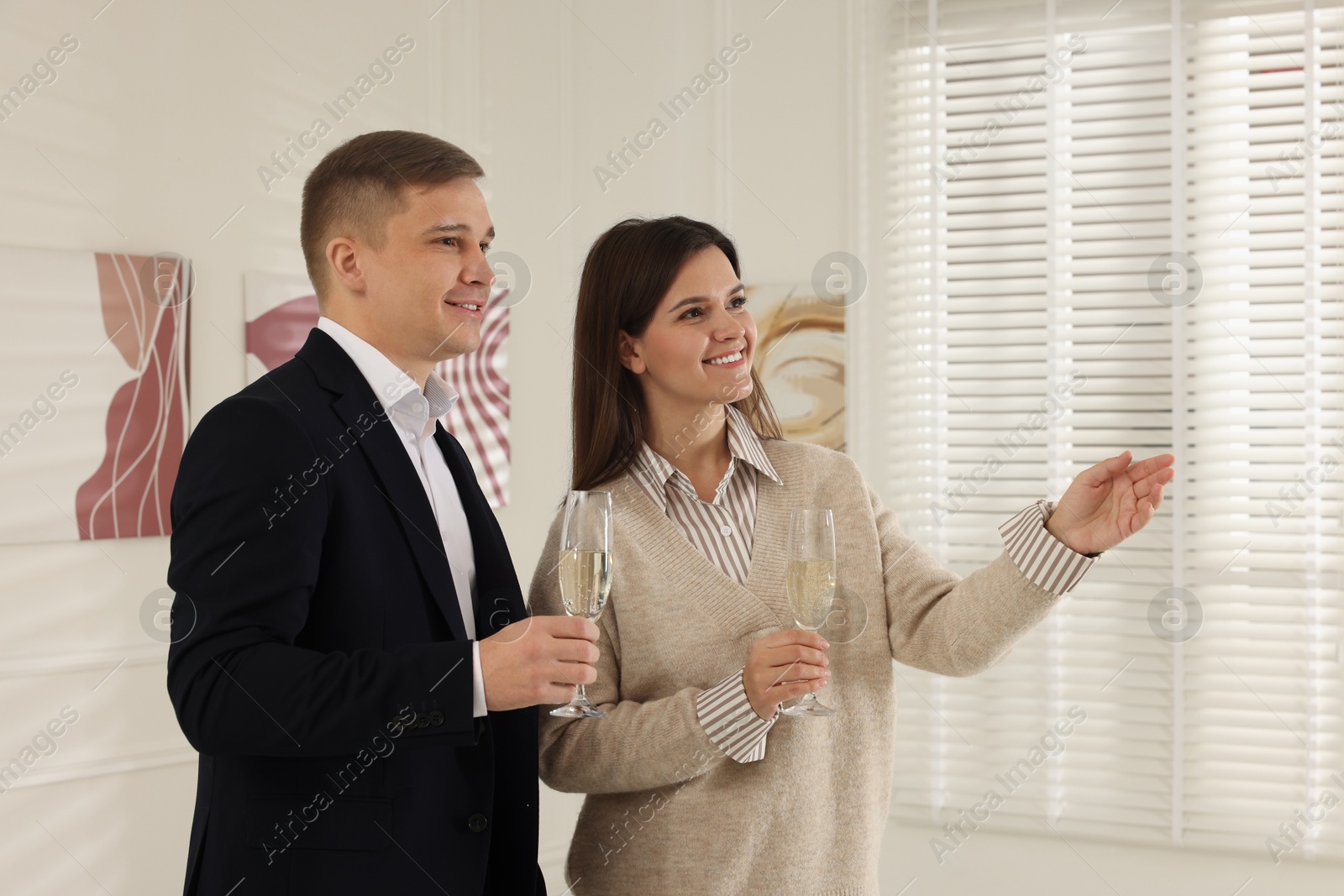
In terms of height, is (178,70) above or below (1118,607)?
above

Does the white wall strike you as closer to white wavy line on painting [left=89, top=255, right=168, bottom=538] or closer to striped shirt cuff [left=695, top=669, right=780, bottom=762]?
white wavy line on painting [left=89, top=255, right=168, bottom=538]

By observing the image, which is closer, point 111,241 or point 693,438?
point 693,438

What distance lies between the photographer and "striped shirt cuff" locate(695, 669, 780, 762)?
164cm

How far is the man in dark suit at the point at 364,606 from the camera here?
4.43 feet

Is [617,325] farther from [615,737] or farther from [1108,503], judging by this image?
[1108,503]

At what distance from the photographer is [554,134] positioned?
14.1 ft

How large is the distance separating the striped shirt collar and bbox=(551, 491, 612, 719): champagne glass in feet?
Answer: 1.27

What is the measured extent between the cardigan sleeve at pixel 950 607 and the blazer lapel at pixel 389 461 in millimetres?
784

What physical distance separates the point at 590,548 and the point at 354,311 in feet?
1.84

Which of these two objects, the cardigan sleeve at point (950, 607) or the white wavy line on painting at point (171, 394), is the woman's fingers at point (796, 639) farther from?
the white wavy line on painting at point (171, 394)

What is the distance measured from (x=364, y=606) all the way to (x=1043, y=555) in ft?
3.43

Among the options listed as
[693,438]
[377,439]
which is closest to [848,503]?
[693,438]

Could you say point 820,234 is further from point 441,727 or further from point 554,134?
point 441,727

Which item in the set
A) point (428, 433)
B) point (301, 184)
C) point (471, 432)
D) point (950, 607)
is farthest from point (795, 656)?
point (471, 432)
